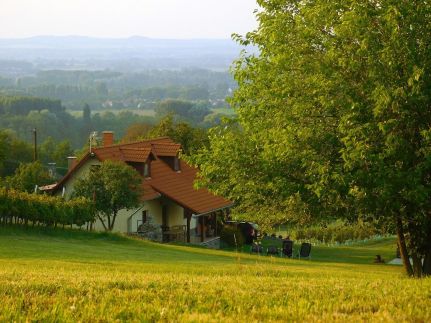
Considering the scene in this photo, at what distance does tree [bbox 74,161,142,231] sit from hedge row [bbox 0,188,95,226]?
193 centimetres

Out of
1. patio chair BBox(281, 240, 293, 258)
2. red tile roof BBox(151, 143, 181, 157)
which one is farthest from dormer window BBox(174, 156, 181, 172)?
patio chair BBox(281, 240, 293, 258)

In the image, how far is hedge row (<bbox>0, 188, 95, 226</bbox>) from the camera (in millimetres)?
30453

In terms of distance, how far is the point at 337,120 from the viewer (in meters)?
17.2

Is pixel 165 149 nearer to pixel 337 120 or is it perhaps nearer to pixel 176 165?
pixel 176 165

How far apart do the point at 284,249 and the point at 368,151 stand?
71.0 ft

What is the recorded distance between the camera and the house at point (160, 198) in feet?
133

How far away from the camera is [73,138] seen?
160m

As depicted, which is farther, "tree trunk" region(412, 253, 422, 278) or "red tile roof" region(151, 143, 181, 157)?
"red tile roof" region(151, 143, 181, 157)

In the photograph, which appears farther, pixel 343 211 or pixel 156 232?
pixel 156 232

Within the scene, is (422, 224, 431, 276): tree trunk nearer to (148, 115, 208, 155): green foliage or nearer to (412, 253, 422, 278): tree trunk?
(412, 253, 422, 278): tree trunk

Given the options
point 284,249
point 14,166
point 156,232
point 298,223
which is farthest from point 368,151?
point 14,166

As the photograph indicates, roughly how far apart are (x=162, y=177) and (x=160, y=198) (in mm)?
2034

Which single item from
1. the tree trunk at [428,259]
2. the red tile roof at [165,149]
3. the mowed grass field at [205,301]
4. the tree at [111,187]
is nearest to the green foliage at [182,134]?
the red tile roof at [165,149]

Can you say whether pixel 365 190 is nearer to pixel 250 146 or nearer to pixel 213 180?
pixel 250 146
